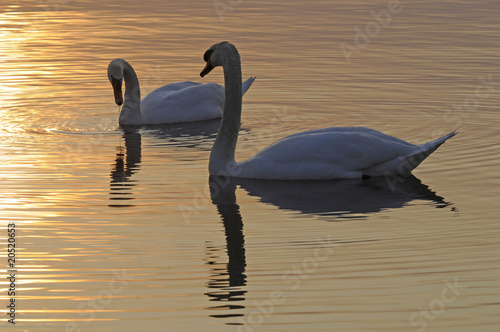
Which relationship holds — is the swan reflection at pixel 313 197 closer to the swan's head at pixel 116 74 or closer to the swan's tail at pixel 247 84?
the swan's head at pixel 116 74

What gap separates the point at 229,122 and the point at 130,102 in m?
4.01

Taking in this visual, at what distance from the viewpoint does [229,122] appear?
12320 millimetres

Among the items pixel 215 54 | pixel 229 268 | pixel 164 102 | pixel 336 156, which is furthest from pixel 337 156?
pixel 164 102

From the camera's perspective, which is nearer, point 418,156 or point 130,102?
point 418,156

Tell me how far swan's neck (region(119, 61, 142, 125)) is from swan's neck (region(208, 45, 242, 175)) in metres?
3.66

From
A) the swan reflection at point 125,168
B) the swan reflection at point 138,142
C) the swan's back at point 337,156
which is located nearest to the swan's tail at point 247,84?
the swan reflection at point 138,142

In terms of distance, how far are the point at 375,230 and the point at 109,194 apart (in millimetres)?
2998

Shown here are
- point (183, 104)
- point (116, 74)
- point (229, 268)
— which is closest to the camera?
point (229, 268)

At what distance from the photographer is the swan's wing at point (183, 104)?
1617 cm

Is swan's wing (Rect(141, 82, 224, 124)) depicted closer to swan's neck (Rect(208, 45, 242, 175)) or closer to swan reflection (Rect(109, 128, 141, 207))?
swan reflection (Rect(109, 128, 141, 207))

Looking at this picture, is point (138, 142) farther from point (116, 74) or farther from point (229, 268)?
point (229, 268)

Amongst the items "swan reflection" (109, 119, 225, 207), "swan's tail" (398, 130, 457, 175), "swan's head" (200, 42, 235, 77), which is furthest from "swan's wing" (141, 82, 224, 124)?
"swan's tail" (398, 130, 457, 175)

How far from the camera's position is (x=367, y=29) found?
901 inches

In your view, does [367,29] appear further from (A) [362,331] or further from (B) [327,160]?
(A) [362,331]
